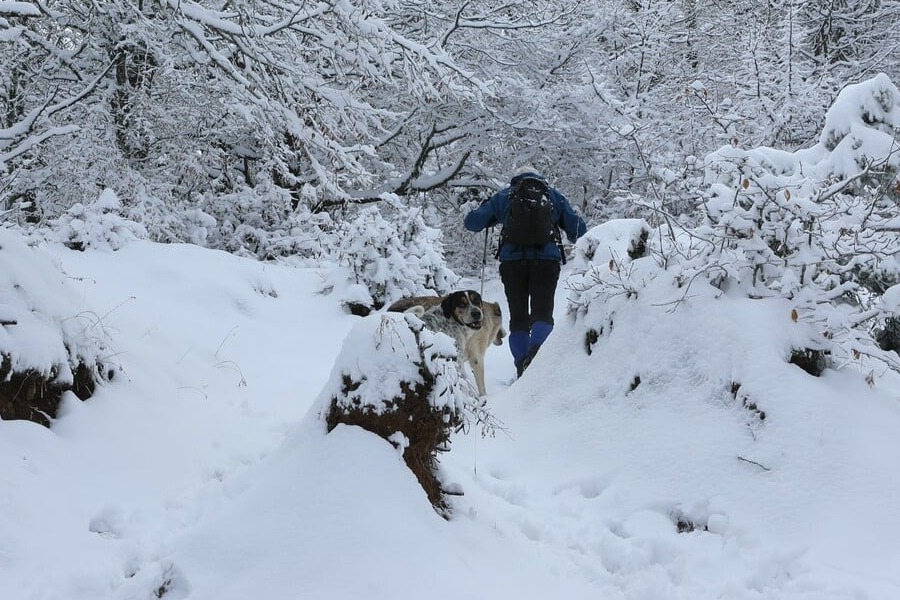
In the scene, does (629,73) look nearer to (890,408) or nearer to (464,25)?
(464,25)

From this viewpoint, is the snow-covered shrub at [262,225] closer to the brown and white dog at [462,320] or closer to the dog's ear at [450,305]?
the brown and white dog at [462,320]

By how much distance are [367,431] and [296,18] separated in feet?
9.50

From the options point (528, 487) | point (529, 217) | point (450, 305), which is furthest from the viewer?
point (450, 305)

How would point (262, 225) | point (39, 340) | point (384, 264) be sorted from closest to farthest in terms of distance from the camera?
1. point (39, 340)
2. point (384, 264)
3. point (262, 225)

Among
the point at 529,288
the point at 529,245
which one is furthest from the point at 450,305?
the point at 529,245

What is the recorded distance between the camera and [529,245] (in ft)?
22.0

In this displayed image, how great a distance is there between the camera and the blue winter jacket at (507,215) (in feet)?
22.1

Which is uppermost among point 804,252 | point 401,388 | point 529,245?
point 804,252

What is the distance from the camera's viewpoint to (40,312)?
4.10m

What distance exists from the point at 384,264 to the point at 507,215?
11.7 feet

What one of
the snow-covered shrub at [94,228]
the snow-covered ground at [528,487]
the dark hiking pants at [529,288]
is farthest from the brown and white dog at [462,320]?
the snow-covered shrub at [94,228]

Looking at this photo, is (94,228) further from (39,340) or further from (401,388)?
(401,388)

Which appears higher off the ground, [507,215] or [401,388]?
[507,215]

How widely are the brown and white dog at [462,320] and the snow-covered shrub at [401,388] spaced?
3328 mm
